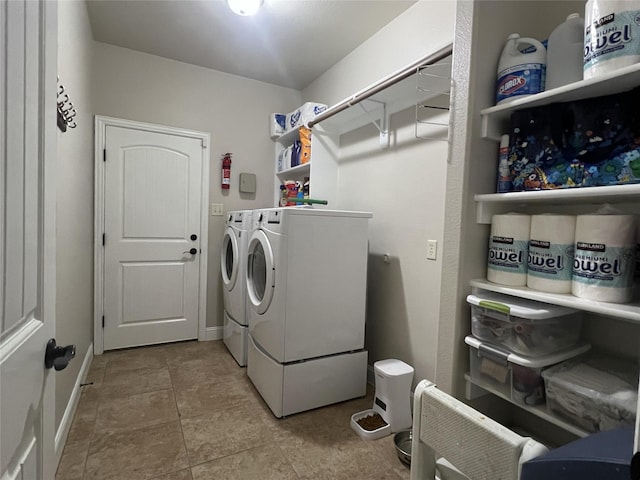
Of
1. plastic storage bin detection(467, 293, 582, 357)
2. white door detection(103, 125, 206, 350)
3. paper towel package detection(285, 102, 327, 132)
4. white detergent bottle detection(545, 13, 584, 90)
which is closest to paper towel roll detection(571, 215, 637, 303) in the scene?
plastic storage bin detection(467, 293, 582, 357)

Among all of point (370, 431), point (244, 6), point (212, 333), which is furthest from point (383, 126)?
point (212, 333)

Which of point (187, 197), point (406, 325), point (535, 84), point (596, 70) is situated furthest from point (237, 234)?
point (596, 70)

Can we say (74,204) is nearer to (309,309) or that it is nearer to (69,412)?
(69,412)

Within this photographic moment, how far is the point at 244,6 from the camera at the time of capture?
206 centimetres

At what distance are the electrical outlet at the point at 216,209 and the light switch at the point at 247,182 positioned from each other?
273mm

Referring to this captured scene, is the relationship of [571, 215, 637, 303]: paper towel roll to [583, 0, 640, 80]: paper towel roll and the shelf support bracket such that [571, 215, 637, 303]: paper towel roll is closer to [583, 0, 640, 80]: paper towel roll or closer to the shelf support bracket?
[583, 0, 640, 80]: paper towel roll

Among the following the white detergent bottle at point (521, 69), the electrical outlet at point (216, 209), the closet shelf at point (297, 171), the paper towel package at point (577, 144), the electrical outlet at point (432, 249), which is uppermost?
the white detergent bottle at point (521, 69)

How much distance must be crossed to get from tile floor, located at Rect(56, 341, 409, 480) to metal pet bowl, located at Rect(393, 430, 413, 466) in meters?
0.04

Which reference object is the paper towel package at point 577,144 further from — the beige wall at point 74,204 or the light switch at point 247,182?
the light switch at point 247,182

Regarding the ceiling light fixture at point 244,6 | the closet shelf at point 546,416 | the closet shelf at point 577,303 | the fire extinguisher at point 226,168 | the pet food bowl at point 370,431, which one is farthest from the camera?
the fire extinguisher at point 226,168

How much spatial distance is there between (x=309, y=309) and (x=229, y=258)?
135cm

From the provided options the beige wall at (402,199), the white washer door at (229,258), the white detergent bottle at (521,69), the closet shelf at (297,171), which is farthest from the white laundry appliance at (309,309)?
the white detergent bottle at (521,69)

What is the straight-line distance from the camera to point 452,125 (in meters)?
1.30

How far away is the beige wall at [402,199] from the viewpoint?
6.42 ft
